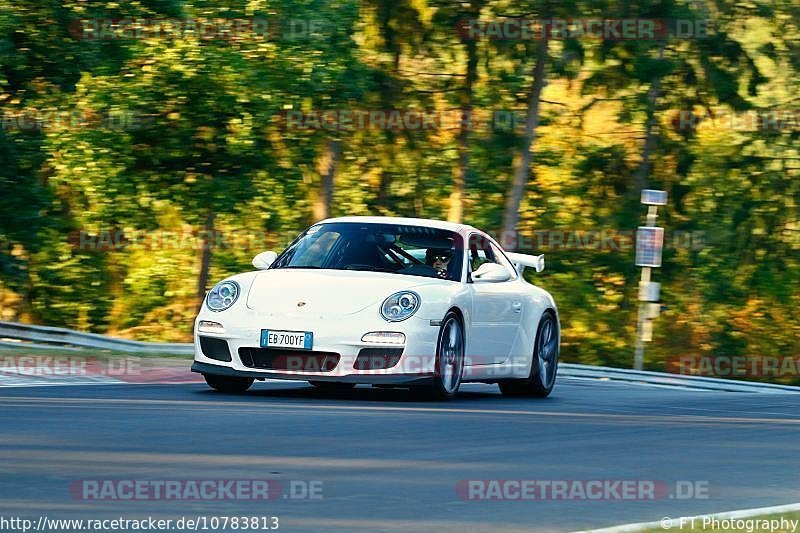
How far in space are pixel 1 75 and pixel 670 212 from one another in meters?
18.9

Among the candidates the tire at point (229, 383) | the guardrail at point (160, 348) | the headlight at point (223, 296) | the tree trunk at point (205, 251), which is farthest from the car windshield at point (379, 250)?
the tree trunk at point (205, 251)

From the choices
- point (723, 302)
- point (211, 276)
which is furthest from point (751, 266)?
point (211, 276)

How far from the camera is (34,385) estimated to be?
45.6ft

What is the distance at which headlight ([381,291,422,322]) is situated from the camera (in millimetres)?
12898

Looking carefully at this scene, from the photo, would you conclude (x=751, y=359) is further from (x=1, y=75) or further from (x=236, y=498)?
(x=236, y=498)

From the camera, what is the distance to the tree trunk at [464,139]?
37156 millimetres

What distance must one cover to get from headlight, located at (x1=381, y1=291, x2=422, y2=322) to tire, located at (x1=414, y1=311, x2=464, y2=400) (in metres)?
0.33

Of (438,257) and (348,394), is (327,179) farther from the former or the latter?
(348,394)

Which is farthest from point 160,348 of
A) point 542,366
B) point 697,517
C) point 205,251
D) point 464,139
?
point 464,139

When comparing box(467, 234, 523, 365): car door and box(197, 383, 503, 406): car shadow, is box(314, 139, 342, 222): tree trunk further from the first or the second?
box(467, 234, 523, 365): car door

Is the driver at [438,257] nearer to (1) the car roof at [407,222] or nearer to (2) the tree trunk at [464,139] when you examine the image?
(1) the car roof at [407,222]

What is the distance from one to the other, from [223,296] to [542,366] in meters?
3.68

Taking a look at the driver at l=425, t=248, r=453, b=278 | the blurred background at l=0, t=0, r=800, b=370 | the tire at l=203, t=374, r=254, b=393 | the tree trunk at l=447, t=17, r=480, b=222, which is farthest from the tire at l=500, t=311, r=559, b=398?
the tree trunk at l=447, t=17, r=480, b=222

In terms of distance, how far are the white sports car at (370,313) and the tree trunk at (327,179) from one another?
74.6 ft
